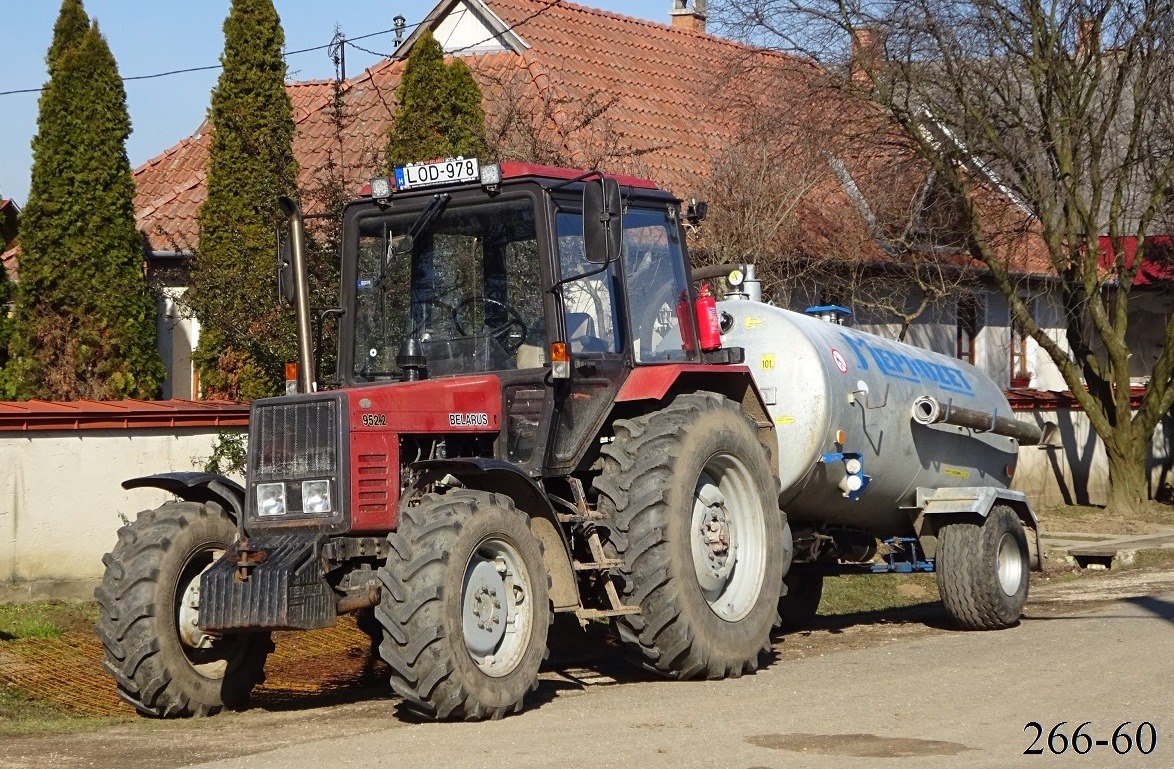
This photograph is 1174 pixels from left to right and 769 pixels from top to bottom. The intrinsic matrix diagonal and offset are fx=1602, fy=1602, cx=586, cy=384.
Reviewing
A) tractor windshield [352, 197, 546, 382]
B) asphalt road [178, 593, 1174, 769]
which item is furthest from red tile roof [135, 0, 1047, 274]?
asphalt road [178, 593, 1174, 769]

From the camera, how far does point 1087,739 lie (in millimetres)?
7070

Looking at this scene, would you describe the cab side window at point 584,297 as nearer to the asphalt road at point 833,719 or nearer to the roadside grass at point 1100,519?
the asphalt road at point 833,719

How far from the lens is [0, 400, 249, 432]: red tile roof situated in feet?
41.7

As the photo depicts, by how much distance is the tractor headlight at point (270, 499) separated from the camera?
26.5 ft

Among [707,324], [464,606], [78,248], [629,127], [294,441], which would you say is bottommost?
[464,606]

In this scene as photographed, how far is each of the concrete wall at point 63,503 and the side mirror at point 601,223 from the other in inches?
248

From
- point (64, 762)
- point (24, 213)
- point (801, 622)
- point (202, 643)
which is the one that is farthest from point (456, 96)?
point (64, 762)

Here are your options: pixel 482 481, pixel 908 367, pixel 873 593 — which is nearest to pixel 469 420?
pixel 482 481

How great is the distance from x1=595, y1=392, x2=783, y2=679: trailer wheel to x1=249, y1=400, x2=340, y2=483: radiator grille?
153 centimetres

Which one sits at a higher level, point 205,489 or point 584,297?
point 584,297

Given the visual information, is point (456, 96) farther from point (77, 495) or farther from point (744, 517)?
point (744, 517)

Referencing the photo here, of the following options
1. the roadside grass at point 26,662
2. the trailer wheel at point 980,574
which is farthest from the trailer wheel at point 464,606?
the trailer wheel at point 980,574

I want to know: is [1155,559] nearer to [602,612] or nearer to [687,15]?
[602,612]

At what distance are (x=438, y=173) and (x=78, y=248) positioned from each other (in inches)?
346
